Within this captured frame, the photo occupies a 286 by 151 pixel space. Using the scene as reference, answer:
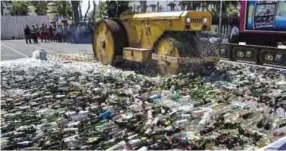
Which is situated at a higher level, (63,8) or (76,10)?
(63,8)

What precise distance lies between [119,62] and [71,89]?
3.93 m

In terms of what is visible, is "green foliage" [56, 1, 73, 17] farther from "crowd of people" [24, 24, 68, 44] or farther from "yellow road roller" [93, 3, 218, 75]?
"yellow road roller" [93, 3, 218, 75]

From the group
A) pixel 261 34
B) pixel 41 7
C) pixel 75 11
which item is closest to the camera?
pixel 261 34

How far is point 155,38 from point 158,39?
0.13 m

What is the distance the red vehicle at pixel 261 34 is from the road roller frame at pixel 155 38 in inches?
115

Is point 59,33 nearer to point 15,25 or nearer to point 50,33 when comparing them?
point 50,33

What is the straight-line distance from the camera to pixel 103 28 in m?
12.2

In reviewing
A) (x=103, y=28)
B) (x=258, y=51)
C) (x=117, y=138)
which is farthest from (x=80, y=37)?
(x=117, y=138)

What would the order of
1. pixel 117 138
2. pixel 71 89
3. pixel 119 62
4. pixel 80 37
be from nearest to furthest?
1. pixel 117 138
2. pixel 71 89
3. pixel 119 62
4. pixel 80 37

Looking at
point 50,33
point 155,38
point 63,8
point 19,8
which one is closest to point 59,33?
point 50,33

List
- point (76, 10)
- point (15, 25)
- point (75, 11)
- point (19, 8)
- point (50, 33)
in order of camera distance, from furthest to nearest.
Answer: point (19, 8) < point (75, 11) < point (76, 10) < point (15, 25) < point (50, 33)

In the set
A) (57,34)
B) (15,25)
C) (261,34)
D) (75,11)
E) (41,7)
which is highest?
(41,7)

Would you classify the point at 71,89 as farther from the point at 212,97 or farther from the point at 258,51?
the point at 258,51

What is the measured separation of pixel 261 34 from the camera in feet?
42.6
